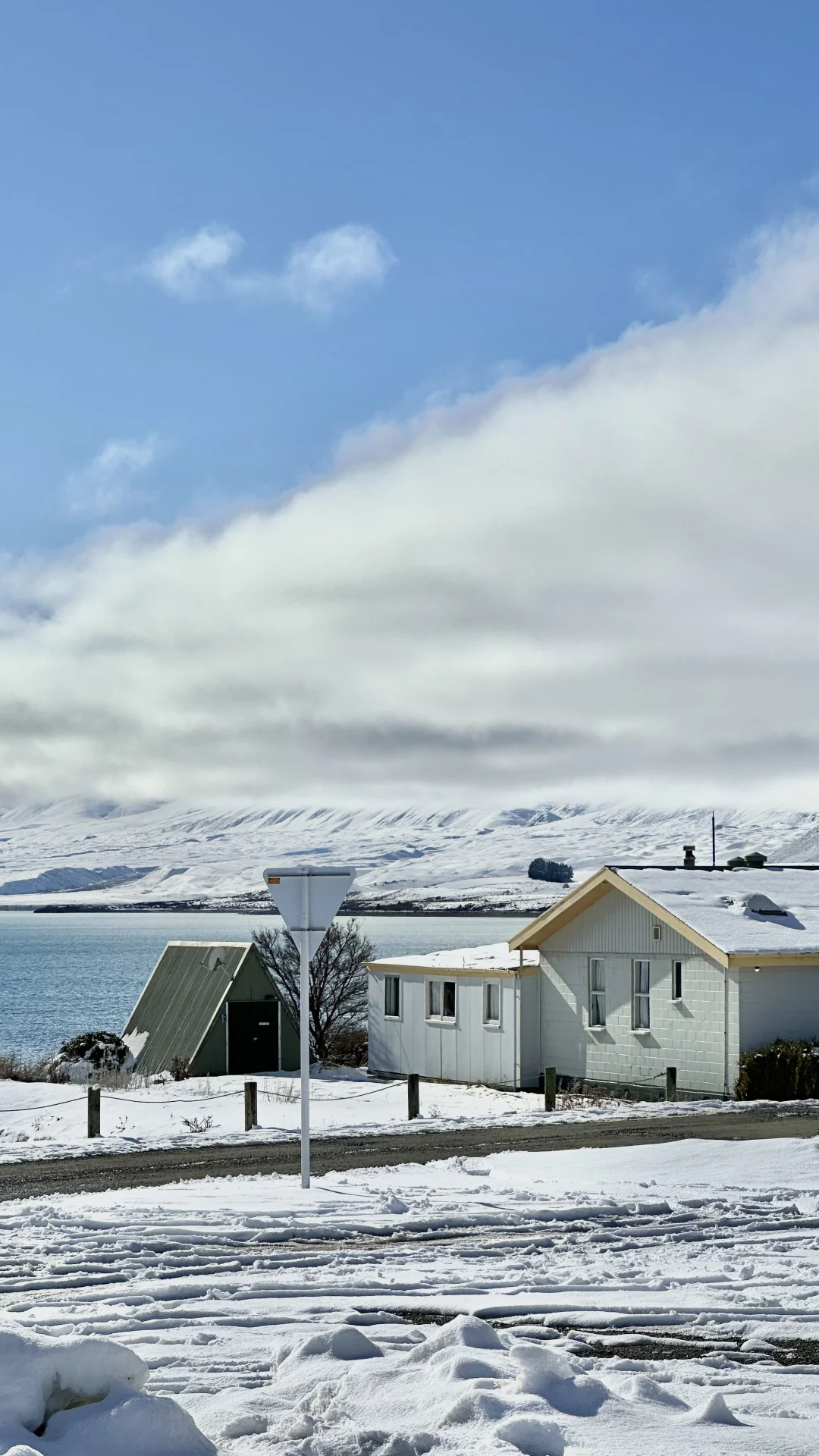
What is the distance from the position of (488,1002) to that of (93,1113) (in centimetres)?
1230

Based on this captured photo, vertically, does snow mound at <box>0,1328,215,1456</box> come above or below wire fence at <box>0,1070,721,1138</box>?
above

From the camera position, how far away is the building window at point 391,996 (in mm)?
34969

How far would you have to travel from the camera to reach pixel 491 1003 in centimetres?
3259

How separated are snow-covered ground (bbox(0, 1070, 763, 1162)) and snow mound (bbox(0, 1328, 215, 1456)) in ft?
45.6

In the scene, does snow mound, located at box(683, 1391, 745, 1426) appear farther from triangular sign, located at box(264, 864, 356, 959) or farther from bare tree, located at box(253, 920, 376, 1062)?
bare tree, located at box(253, 920, 376, 1062)

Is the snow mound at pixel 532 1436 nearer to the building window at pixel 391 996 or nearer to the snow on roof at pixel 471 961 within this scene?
the snow on roof at pixel 471 961

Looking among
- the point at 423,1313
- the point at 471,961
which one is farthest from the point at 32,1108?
the point at 423,1313

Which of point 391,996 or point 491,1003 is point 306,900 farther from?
point 391,996

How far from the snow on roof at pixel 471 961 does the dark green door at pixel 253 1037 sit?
5.25 m

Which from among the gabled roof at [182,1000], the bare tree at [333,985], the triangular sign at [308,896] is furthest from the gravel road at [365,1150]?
the bare tree at [333,985]

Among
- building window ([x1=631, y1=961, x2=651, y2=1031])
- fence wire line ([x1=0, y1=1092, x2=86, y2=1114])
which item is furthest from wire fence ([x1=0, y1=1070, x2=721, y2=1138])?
building window ([x1=631, y1=961, x2=651, y2=1031])

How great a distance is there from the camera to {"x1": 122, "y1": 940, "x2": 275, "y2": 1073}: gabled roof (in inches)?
1570

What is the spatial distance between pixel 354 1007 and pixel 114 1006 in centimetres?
3777

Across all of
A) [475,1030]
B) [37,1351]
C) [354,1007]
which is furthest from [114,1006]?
[37,1351]
